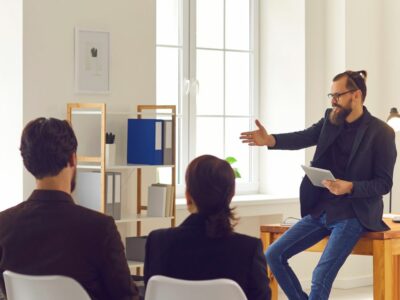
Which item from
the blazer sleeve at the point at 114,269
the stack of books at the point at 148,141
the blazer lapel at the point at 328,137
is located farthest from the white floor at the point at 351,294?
the blazer sleeve at the point at 114,269

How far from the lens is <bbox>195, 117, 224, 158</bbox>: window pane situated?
256 inches

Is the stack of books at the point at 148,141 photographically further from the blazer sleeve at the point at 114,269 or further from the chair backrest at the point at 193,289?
the chair backrest at the point at 193,289

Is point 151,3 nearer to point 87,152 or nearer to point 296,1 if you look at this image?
point 87,152

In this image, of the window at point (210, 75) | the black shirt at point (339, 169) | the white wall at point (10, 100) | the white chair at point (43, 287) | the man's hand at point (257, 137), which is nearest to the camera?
the white chair at point (43, 287)

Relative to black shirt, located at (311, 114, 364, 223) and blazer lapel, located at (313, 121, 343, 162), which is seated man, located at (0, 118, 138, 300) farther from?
blazer lapel, located at (313, 121, 343, 162)

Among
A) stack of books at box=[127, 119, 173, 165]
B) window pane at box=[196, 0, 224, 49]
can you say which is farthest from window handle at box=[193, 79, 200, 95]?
stack of books at box=[127, 119, 173, 165]

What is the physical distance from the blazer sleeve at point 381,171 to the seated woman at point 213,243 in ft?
6.37

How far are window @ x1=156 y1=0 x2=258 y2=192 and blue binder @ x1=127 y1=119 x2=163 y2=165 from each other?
42.8 inches

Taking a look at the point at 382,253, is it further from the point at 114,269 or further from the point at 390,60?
the point at 390,60

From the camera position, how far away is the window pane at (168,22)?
6.25 meters

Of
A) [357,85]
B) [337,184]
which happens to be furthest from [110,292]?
[357,85]

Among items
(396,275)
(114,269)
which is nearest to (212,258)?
(114,269)

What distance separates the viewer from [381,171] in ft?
14.7

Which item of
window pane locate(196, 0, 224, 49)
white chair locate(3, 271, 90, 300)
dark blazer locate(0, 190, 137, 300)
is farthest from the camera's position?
window pane locate(196, 0, 224, 49)
